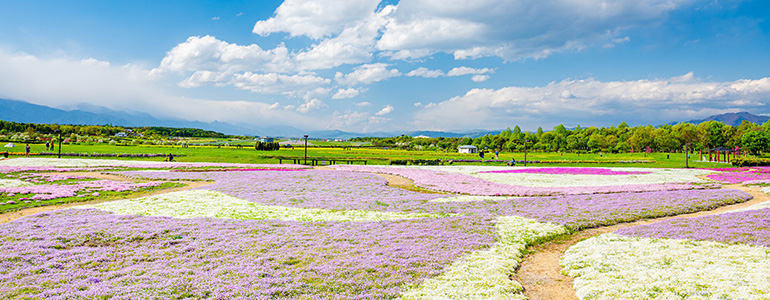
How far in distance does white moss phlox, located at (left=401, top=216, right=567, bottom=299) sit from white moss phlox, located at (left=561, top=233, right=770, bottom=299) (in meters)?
1.75

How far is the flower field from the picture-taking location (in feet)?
34.0

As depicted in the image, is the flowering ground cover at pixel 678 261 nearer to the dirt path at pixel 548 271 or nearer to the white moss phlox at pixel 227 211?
the dirt path at pixel 548 271

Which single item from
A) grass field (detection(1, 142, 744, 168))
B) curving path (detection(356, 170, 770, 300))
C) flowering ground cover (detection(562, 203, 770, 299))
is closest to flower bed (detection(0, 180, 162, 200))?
curving path (detection(356, 170, 770, 300))

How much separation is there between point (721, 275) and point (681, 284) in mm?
1659

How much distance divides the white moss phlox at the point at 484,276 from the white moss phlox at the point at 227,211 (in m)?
6.70

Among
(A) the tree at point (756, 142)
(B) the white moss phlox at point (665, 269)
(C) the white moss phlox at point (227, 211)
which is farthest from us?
(A) the tree at point (756, 142)

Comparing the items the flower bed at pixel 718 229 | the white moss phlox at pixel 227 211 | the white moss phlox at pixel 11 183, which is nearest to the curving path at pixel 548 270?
the flower bed at pixel 718 229

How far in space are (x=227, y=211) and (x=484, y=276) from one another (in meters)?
16.0

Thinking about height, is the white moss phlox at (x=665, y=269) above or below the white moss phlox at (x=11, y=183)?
below

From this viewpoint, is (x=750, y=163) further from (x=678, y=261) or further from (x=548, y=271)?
(x=548, y=271)

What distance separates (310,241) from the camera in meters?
15.3

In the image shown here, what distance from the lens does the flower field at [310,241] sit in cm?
1038

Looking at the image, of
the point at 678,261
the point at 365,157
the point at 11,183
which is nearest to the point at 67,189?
the point at 11,183

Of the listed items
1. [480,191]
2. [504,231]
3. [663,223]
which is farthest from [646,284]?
[480,191]
